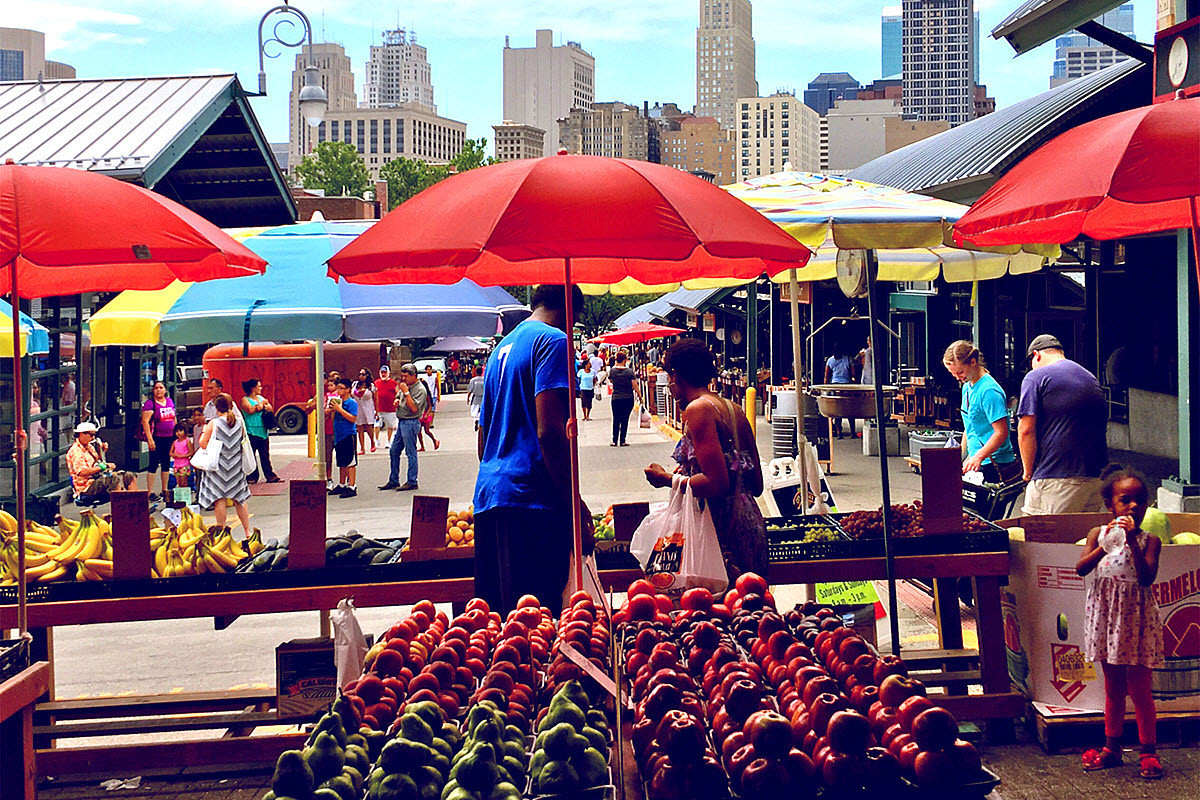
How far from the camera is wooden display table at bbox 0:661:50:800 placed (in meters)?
4.15

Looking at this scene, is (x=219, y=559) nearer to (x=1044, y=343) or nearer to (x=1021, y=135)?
(x=1044, y=343)

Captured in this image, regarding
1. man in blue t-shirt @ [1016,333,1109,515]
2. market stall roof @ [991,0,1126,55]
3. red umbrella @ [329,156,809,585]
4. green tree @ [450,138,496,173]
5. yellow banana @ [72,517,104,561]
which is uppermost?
green tree @ [450,138,496,173]

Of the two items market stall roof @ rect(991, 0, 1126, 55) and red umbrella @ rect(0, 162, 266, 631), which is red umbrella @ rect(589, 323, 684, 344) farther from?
red umbrella @ rect(0, 162, 266, 631)

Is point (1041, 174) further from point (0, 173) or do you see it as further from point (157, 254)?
point (0, 173)

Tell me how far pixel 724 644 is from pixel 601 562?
7.66 ft

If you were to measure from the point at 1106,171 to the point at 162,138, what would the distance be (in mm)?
12139

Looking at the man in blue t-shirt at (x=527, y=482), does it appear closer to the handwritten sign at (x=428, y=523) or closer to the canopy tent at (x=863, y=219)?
the handwritten sign at (x=428, y=523)

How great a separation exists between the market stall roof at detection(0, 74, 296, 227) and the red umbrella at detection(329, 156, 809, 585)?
31.3ft

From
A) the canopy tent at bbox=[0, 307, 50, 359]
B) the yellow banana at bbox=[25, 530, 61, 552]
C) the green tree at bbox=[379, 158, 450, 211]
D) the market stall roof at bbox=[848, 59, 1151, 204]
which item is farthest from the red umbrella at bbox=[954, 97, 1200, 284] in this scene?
the green tree at bbox=[379, 158, 450, 211]

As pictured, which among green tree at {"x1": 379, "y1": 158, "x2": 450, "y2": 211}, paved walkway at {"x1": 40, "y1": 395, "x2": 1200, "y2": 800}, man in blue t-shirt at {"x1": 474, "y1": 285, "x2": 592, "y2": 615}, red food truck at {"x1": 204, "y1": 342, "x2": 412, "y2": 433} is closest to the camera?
man in blue t-shirt at {"x1": 474, "y1": 285, "x2": 592, "y2": 615}

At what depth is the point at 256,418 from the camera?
706 inches

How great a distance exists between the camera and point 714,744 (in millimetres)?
3053

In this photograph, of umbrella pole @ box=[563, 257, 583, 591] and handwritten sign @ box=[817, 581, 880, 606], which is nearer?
umbrella pole @ box=[563, 257, 583, 591]

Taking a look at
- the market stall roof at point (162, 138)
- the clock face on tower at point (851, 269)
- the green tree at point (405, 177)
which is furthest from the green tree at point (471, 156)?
the clock face on tower at point (851, 269)
